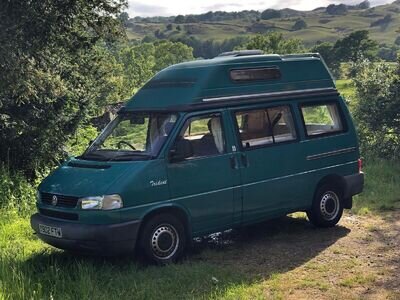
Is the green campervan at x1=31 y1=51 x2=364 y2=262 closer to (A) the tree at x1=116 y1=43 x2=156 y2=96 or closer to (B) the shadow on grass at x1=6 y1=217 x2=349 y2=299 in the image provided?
(B) the shadow on grass at x1=6 y1=217 x2=349 y2=299

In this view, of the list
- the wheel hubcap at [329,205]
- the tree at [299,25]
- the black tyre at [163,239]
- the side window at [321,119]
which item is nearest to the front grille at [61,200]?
the black tyre at [163,239]

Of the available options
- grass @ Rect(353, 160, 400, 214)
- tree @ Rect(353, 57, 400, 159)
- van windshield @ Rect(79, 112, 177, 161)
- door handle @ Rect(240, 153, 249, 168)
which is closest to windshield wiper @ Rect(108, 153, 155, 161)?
van windshield @ Rect(79, 112, 177, 161)

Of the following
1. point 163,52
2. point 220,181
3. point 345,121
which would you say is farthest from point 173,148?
point 163,52

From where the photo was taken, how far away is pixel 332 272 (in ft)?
21.1

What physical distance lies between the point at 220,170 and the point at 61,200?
1992 mm

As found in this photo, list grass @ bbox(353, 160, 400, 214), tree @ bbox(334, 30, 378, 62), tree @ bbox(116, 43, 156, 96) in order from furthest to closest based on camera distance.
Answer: tree @ bbox(334, 30, 378, 62)
tree @ bbox(116, 43, 156, 96)
grass @ bbox(353, 160, 400, 214)

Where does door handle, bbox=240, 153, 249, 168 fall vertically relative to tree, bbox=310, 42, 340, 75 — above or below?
below

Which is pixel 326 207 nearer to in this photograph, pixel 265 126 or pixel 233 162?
pixel 265 126

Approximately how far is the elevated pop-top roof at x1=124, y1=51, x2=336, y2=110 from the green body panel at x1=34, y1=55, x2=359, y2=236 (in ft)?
0.05

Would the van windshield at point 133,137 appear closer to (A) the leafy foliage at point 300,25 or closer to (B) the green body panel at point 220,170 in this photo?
(B) the green body panel at point 220,170

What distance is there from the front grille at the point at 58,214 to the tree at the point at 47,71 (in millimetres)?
3093

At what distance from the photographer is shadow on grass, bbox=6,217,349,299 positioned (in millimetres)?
5613

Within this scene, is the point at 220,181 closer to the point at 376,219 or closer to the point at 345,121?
the point at 345,121

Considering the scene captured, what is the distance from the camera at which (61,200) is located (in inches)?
249
